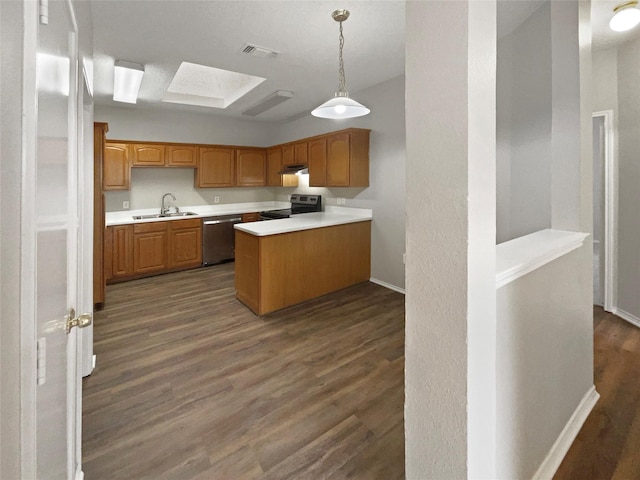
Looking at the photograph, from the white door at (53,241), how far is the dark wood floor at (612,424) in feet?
6.84

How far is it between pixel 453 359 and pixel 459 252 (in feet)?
1.06

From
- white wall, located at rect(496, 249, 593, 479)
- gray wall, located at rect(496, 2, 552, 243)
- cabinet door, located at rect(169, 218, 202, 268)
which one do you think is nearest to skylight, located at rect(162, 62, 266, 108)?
cabinet door, located at rect(169, 218, 202, 268)

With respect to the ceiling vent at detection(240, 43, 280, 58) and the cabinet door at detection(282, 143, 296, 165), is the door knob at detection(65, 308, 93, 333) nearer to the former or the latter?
the ceiling vent at detection(240, 43, 280, 58)

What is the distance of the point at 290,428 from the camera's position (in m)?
1.85

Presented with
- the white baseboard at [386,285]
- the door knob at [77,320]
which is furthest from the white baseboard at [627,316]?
the door knob at [77,320]

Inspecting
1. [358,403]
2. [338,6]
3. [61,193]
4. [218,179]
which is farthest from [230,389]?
[218,179]

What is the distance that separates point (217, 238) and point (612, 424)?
17.1 feet

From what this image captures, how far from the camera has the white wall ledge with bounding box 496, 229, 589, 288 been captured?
119cm

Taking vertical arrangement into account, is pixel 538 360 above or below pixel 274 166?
below

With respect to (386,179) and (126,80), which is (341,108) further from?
(126,80)

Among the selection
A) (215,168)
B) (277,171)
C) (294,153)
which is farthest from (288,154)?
(215,168)

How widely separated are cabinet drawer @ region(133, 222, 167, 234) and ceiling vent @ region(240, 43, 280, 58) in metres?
3.01

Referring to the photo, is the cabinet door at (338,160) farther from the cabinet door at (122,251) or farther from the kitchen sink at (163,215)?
the cabinet door at (122,251)

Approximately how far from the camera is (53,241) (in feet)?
2.79
